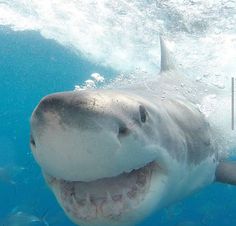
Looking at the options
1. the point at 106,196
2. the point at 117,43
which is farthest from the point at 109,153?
the point at 117,43

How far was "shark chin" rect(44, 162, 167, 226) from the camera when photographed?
2570 mm

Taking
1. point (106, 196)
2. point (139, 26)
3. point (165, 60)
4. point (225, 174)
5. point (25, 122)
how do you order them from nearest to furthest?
point (106, 196), point (225, 174), point (165, 60), point (139, 26), point (25, 122)

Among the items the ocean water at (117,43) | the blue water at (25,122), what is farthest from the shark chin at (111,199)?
the blue water at (25,122)

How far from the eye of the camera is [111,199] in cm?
258

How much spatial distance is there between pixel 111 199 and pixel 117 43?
14.3 m

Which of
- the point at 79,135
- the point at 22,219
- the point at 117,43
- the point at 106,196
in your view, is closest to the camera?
the point at 79,135

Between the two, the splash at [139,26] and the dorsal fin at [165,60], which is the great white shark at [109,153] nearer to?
the dorsal fin at [165,60]

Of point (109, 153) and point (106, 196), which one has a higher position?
point (109, 153)

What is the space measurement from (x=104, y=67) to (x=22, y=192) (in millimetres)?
8803

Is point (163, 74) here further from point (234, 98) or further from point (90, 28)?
point (90, 28)

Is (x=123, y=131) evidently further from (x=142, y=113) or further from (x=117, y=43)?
(x=117, y=43)

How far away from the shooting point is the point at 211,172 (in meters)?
4.57

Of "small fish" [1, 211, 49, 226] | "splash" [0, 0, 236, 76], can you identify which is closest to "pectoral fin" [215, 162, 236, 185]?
"splash" [0, 0, 236, 76]

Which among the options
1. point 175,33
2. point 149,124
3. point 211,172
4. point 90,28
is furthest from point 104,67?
point 149,124
